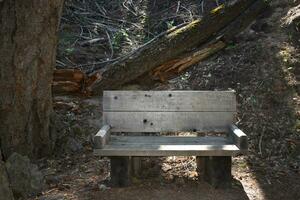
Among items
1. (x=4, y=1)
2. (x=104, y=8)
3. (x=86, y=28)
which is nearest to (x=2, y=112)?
(x=4, y=1)

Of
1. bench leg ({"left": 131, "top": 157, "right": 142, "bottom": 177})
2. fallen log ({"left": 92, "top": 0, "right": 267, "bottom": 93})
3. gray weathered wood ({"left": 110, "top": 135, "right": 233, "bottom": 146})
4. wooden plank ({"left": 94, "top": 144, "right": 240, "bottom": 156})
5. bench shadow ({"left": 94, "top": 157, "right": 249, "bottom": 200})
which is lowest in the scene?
bench shadow ({"left": 94, "top": 157, "right": 249, "bottom": 200})

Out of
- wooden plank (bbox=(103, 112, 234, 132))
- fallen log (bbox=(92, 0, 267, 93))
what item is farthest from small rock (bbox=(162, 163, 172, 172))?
fallen log (bbox=(92, 0, 267, 93))

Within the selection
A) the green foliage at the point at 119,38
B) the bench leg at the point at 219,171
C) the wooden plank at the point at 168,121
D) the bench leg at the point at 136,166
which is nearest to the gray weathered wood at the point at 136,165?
the bench leg at the point at 136,166

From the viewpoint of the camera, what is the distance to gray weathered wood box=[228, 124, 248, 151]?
4461 millimetres

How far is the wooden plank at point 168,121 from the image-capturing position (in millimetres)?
5168

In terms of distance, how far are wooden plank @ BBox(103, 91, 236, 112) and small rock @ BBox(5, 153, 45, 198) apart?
1058mm

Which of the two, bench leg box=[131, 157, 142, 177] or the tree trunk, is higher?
the tree trunk

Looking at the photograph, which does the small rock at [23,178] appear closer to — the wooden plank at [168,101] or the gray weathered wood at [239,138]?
the wooden plank at [168,101]

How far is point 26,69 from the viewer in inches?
216

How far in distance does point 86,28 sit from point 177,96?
511cm

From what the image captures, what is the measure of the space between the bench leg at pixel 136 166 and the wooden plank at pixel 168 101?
577 mm

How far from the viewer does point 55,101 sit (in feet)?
23.7

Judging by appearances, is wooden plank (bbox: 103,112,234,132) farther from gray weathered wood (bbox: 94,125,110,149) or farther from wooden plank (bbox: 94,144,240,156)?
wooden plank (bbox: 94,144,240,156)

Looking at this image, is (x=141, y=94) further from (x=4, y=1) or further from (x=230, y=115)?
(x=4, y=1)
